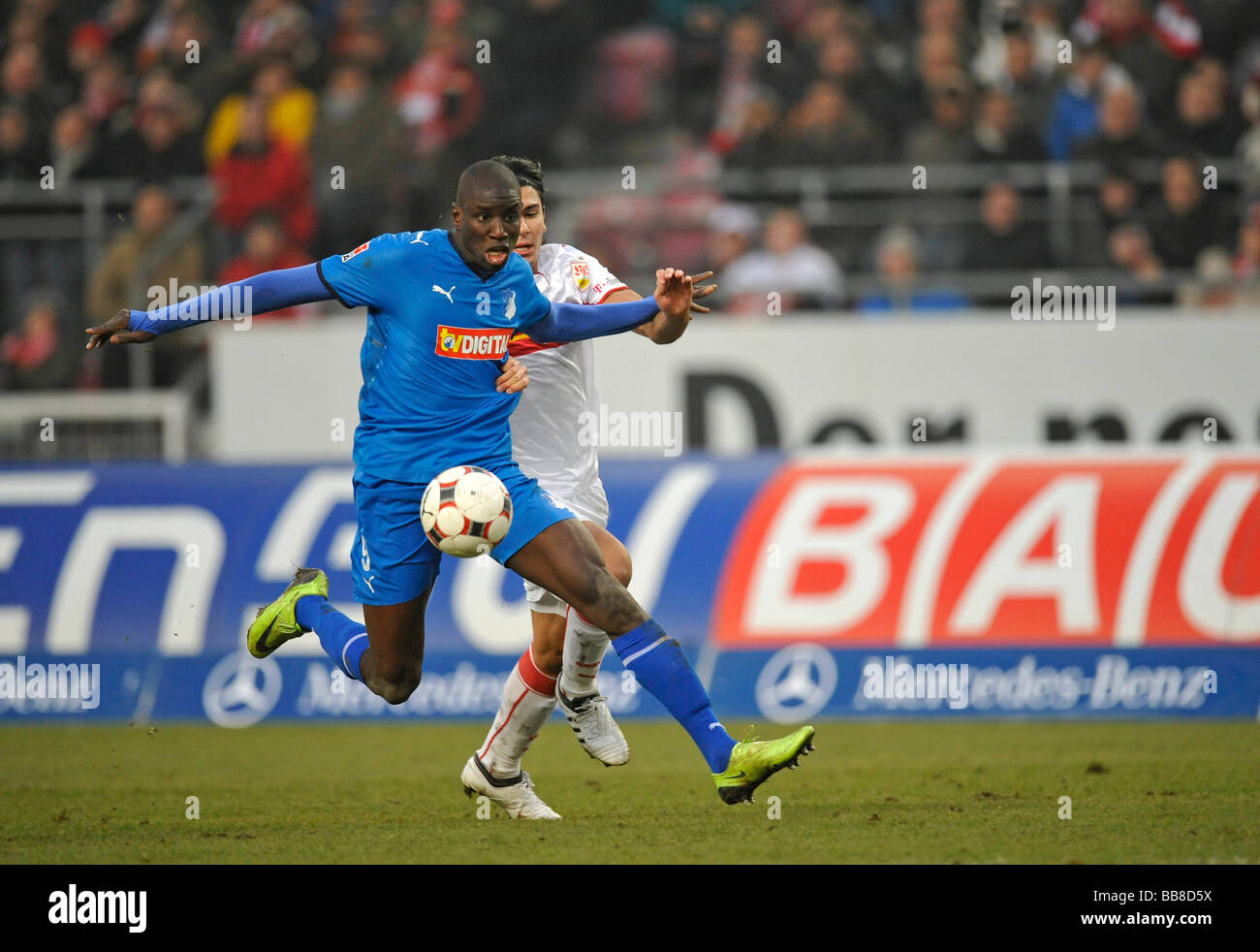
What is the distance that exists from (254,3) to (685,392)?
20.7 feet

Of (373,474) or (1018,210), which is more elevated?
(1018,210)

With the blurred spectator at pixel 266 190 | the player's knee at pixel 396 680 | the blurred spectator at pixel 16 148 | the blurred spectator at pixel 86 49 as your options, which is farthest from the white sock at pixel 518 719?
the blurred spectator at pixel 86 49

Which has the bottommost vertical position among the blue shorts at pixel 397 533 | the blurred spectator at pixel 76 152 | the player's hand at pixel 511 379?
the blue shorts at pixel 397 533

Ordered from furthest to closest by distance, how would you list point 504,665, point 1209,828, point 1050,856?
1. point 504,665
2. point 1209,828
3. point 1050,856

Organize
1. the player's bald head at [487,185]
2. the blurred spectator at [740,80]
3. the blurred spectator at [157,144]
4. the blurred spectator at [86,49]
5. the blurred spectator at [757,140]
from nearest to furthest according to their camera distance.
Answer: the player's bald head at [487,185], the blurred spectator at [757,140], the blurred spectator at [157,144], the blurred spectator at [740,80], the blurred spectator at [86,49]

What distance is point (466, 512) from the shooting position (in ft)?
21.5

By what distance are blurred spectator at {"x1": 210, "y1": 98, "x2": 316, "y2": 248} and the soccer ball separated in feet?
28.1

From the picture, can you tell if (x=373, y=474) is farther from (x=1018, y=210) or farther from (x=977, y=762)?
(x=1018, y=210)

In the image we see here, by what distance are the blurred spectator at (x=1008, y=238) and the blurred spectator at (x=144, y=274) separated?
6.54m

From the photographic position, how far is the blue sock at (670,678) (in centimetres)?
673

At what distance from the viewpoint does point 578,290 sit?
7.75m

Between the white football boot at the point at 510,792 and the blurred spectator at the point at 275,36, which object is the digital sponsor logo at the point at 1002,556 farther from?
the blurred spectator at the point at 275,36

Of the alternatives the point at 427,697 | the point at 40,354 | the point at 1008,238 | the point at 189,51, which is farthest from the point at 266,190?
the point at 1008,238

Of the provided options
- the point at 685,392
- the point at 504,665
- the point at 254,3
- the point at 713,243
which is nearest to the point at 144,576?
the point at 504,665
